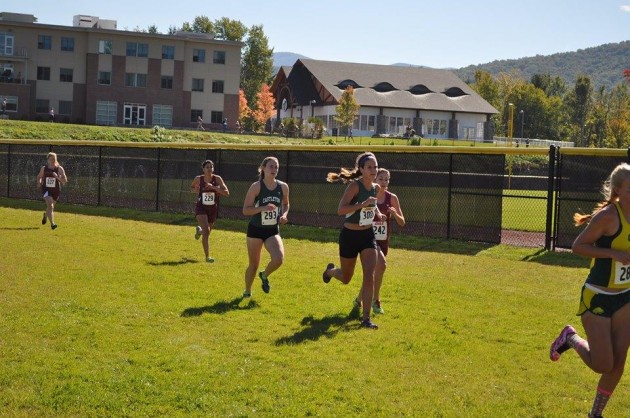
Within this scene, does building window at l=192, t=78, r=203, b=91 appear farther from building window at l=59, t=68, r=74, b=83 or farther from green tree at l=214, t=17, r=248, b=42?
green tree at l=214, t=17, r=248, b=42

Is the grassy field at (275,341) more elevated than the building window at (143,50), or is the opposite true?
the building window at (143,50)

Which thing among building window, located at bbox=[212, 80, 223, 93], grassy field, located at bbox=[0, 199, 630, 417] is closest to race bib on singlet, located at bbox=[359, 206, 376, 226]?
grassy field, located at bbox=[0, 199, 630, 417]

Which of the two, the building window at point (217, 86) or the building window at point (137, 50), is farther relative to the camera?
the building window at point (217, 86)

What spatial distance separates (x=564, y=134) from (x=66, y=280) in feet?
419

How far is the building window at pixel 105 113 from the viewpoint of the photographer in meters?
82.0

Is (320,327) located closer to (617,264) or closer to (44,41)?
(617,264)

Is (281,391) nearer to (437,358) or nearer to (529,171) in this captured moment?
(437,358)

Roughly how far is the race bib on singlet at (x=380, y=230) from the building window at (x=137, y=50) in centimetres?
7475

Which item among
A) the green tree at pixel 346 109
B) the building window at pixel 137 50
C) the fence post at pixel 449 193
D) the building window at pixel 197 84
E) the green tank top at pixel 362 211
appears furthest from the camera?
the building window at pixel 197 84

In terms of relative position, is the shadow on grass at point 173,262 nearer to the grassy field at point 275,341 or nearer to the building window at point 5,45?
the grassy field at point 275,341

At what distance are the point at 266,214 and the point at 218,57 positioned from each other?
3010 inches

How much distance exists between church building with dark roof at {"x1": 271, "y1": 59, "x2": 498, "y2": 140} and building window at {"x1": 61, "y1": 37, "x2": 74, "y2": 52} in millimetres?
26966

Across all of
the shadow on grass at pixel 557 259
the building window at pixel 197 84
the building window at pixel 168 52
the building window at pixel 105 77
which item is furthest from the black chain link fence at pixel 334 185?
the building window at pixel 197 84

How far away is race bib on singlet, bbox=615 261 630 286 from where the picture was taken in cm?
690
